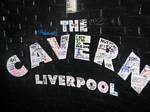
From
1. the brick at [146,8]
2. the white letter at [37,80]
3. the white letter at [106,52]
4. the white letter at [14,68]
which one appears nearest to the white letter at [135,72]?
the white letter at [106,52]

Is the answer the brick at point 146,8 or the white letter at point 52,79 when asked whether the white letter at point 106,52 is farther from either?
the white letter at point 52,79

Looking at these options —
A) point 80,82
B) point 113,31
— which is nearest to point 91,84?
point 80,82

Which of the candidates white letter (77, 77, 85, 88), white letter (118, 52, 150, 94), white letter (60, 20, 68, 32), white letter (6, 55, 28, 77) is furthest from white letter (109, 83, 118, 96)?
white letter (6, 55, 28, 77)

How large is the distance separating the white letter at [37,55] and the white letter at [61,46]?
0.41 feet

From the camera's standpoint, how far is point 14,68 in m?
3.56

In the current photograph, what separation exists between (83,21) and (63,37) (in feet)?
1.00

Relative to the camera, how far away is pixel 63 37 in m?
3.24

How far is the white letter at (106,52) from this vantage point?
9.71 feet

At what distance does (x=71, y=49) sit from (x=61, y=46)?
4.7 inches

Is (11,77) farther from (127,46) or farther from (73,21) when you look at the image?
(127,46)

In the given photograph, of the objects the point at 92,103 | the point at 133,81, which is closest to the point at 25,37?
the point at 92,103

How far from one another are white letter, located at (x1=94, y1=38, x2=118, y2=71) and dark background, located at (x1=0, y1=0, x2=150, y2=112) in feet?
0.14

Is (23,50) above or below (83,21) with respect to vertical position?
below

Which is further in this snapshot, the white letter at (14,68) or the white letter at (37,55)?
the white letter at (14,68)
